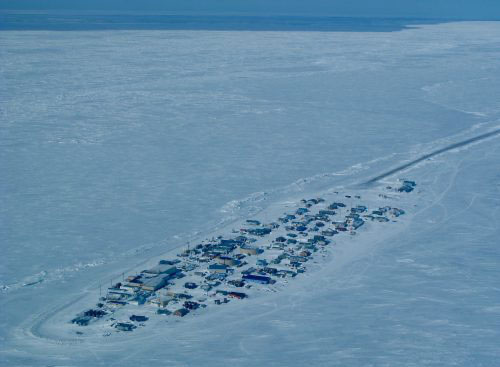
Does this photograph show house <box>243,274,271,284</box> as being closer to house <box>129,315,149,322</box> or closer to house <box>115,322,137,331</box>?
house <box>129,315,149,322</box>

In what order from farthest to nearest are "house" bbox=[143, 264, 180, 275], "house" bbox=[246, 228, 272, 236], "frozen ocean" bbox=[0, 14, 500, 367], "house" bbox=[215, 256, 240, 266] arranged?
"house" bbox=[246, 228, 272, 236], "house" bbox=[215, 256, 240, 266], "house" bbox=[143, 264, 180, 275], "frozen ocean" bbox=[0, 14, 500, 367]

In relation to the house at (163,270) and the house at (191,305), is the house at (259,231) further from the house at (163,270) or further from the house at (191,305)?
the house at (191,305)

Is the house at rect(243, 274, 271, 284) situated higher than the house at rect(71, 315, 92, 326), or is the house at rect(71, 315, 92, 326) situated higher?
the house at rect(243, 274, 271, 284)

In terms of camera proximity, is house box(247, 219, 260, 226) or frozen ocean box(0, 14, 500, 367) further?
house box(247, 219, 260, 226)

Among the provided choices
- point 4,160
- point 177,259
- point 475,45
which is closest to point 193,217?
point 177,259

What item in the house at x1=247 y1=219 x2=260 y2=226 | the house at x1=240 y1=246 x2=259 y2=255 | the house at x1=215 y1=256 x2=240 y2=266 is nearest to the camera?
the house at x1=215 y1=256 x2=240 y2=266

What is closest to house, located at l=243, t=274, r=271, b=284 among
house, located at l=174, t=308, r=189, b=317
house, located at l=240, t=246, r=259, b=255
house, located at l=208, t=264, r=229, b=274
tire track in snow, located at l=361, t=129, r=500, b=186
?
house, located at l=208, t=264, r=229, b=274

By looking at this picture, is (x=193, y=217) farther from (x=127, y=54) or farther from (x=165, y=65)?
(x=127, y=54)

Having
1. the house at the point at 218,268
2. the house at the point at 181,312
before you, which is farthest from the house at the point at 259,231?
the house at the point at 181,312
